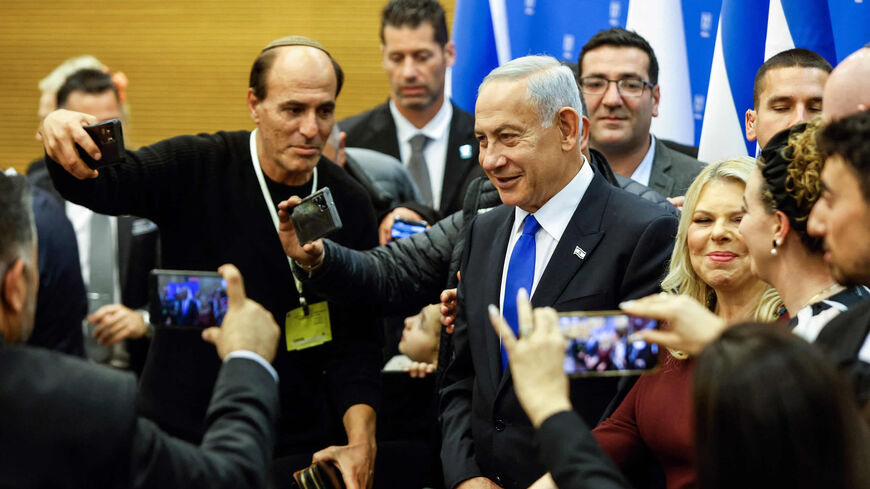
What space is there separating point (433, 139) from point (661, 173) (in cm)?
137

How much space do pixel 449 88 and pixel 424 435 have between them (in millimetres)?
2037

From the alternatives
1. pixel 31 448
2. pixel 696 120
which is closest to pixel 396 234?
pixel 696 120

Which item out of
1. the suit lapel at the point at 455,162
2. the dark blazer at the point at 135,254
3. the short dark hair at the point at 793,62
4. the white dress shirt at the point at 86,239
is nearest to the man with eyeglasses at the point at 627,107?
the short dark hair at the point at 793,62

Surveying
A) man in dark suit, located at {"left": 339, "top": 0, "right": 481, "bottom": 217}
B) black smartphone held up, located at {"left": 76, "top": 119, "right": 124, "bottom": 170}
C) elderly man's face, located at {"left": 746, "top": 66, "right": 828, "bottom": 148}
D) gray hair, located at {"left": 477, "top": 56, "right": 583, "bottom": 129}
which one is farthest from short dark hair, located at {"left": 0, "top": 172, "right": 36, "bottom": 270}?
man in dark suit, located at {"left": 339, "top": 0, "right": 481, "bottom": 217}

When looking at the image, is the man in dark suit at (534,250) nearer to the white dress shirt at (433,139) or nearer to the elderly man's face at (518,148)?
the elderly man's face at (518,148)

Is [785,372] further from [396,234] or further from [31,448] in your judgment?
[396,234]

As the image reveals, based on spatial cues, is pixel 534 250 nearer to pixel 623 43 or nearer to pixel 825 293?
pixel 825 293

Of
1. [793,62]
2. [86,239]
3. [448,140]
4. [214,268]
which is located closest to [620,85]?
[793,62]

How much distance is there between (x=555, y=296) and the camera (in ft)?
7.91

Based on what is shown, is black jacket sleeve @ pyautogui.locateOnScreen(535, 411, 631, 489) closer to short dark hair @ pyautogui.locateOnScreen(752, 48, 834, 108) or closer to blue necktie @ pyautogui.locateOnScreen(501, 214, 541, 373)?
blue necktie @ pyautogui.locateOnScreen(501, 214, 541, 373)

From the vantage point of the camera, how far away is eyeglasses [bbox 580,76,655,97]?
3.64 m

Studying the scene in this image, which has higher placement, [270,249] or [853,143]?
[853,143]

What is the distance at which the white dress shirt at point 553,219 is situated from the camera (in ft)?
8.22

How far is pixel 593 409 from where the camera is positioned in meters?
2.43
